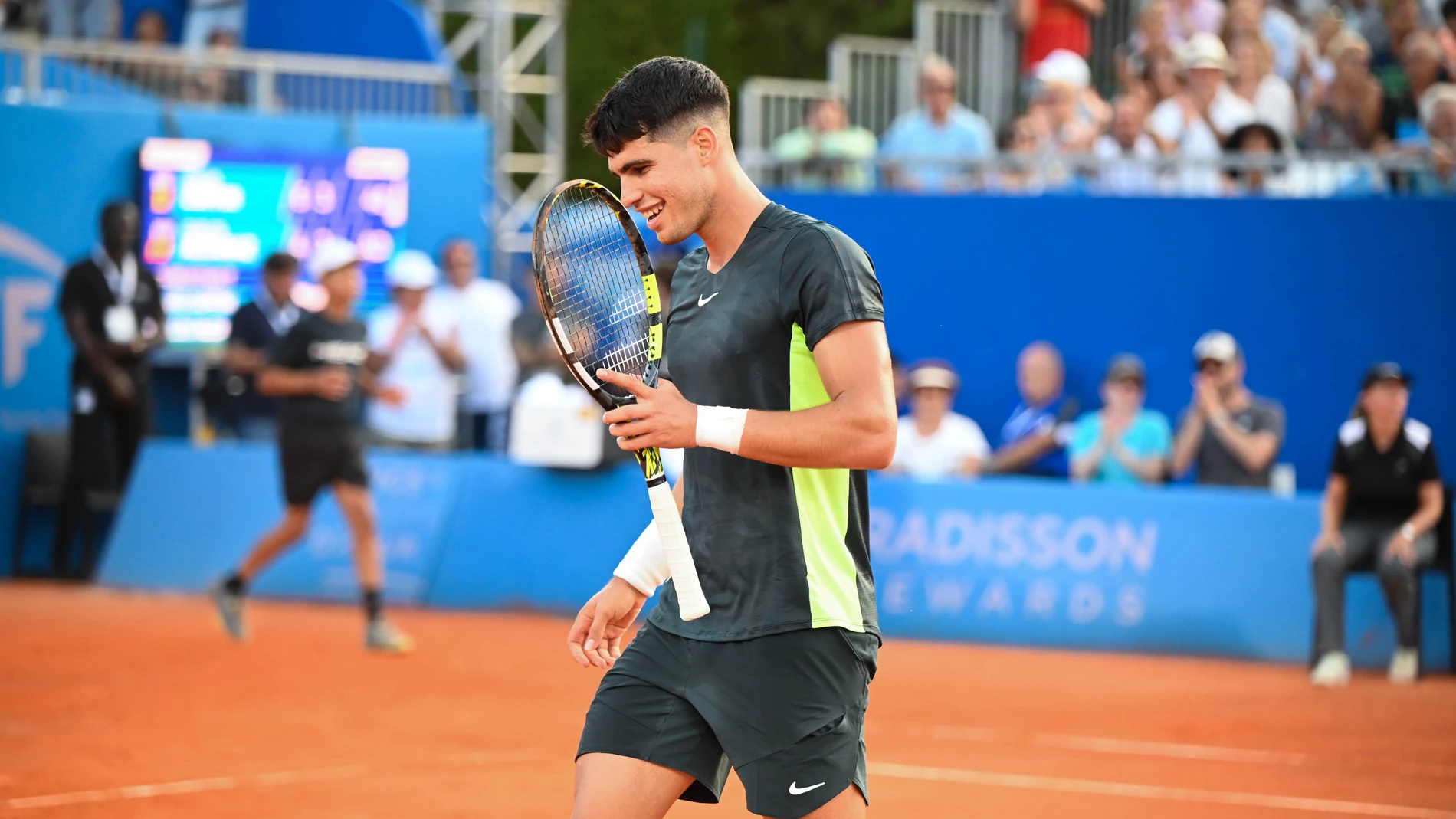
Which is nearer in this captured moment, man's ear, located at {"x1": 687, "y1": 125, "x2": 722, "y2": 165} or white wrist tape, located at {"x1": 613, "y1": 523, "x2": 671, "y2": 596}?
man's ear, located at {"x1": 687, "y1": 125, "x2": 722, "y2": 165}

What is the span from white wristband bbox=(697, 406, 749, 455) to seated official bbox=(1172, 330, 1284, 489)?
8.77 meters

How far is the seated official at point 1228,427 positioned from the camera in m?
11.5

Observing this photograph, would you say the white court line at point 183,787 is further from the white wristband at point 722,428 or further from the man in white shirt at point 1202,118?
the man in white shirt at point 1202,118

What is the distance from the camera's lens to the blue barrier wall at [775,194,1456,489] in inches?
510

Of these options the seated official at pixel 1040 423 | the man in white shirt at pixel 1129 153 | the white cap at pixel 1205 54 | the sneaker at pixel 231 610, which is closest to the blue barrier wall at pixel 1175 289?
the man in white shirt at pixel 1129 153

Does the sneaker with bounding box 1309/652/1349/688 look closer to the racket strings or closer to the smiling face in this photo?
the racket strings

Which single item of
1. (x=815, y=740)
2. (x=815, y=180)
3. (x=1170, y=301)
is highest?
(x=815, y=180)

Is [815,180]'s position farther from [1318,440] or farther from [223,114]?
[223,114]

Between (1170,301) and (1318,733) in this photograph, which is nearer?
(1318,733)

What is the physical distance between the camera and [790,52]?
34562 mm

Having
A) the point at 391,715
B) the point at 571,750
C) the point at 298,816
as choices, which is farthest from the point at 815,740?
the point at 391,715

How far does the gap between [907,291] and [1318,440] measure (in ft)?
11.2

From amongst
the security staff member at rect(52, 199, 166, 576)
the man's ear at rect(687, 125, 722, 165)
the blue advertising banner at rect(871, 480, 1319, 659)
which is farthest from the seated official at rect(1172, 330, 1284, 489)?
the man's ear at rect(687, 125, 722, 165)

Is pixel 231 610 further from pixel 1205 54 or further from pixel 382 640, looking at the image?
pixel 1205 54
